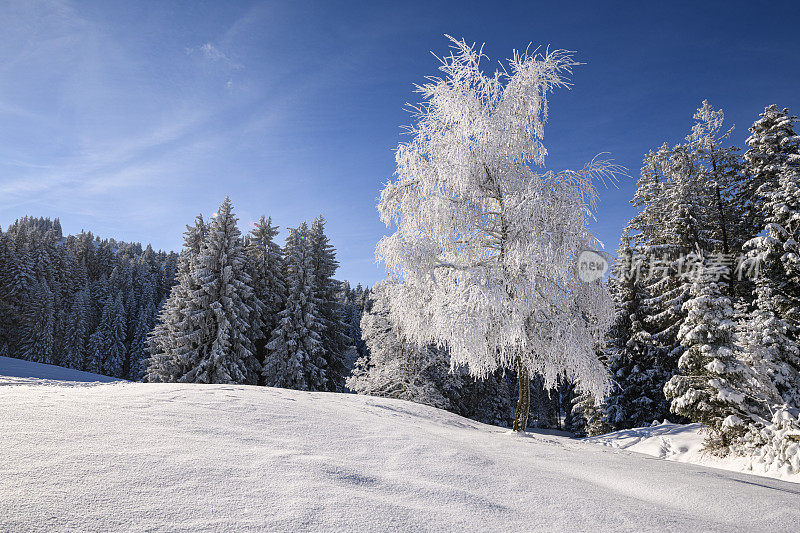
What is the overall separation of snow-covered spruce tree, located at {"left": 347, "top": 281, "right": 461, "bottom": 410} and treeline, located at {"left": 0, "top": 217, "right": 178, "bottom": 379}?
105 ft

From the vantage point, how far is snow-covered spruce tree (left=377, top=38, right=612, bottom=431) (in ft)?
27.1

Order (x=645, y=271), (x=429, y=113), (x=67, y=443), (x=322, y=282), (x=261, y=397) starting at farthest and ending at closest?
(x=322, y=282), (x=645, y=271), (x=429, y=113), (x=261, y=397), (x=67, y=443)

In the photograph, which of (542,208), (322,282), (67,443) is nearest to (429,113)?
(542,208)

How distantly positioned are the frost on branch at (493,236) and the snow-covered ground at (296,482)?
3392mm

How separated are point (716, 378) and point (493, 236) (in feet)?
25.0

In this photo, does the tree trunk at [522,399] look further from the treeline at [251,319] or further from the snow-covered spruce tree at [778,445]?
the treeline at [251,319]

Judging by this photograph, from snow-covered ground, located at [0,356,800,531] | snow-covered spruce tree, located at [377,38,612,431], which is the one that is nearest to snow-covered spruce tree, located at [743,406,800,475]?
snow-covered spruce tree, located at [377,38,612,431]

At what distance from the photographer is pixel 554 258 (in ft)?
26.8

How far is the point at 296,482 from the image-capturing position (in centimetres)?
312

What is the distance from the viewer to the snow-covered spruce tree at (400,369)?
19125 mm

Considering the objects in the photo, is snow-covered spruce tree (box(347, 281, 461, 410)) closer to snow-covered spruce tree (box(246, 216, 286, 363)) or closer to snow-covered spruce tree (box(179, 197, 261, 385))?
snow-covered spruce tree (box(179, 197, 261, 385))

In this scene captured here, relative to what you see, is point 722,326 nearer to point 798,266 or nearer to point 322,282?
point 798,266

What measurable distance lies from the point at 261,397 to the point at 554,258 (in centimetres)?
624

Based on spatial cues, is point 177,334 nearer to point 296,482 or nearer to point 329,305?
point 329,305
